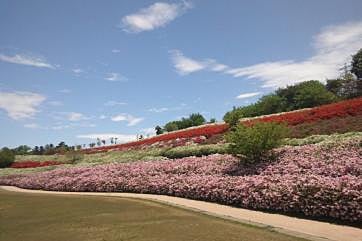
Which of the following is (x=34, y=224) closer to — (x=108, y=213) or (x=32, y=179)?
(x=108, y=213)

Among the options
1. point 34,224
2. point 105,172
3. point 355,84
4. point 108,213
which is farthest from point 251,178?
point 355,84

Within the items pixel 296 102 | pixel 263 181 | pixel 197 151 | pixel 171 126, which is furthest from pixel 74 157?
pixel 263 181

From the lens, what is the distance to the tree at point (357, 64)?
60.3 m

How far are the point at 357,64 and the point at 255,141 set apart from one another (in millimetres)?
50620

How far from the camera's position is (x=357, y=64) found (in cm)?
6091

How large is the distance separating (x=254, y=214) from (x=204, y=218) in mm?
1358

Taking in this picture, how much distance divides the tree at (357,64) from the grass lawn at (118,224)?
53.2m

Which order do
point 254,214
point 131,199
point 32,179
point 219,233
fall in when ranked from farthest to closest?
point 32,179
point 131,199
point 254,214
point 219,233

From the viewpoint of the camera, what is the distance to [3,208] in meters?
14.2

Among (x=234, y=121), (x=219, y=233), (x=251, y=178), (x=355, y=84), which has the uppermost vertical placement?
(x=355, y=84)

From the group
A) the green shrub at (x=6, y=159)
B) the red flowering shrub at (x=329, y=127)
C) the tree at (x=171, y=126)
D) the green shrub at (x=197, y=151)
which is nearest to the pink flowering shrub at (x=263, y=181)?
the green shrub at (x=197, y=151)

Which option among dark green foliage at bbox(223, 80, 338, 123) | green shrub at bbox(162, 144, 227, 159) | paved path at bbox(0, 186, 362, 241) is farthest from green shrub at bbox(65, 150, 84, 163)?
paved path at bbox(0, 186, 362, 241)

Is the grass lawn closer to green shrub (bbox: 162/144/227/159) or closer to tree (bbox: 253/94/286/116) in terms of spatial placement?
green shrub (bbox: 162/144/227/159)

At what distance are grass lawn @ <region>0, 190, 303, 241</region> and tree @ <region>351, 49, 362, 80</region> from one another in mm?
53217
